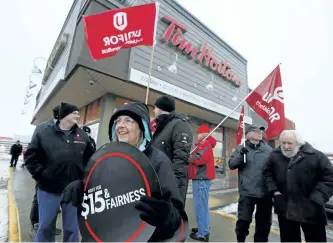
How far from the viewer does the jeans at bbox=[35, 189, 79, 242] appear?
2193mm

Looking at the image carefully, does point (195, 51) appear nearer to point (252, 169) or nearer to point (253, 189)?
point (252, 169)

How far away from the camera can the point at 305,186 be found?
2393 mm

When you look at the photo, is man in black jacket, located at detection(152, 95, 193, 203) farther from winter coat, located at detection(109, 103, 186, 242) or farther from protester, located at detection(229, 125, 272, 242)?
protester, located at detection(229, 125, 272, 242)

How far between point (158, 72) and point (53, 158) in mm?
5872

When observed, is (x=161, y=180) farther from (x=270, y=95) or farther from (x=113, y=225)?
(x=270, y=95)

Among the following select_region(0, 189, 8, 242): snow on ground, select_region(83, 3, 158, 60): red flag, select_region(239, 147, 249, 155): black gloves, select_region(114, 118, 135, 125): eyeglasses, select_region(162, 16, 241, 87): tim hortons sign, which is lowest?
select_region(0, 189, 8, 242): snow on ground

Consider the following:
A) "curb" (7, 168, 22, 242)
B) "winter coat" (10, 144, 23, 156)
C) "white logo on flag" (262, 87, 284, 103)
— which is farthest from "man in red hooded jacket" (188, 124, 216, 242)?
"winter coat" (10, 144, 23, 156)

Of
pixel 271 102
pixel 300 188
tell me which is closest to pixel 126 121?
pixel 300 188

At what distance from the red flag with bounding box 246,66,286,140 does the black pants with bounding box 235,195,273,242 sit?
1215mm

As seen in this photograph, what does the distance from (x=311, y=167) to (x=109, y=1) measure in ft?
22.9

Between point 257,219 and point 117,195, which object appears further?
point 257,219

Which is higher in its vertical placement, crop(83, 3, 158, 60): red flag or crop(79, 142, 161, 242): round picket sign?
crop(83, 3, 158, 60): red flag

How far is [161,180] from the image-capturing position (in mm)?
1210

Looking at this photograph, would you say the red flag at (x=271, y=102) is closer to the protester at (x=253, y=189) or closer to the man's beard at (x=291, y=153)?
the protester at (x=253, y=189)
